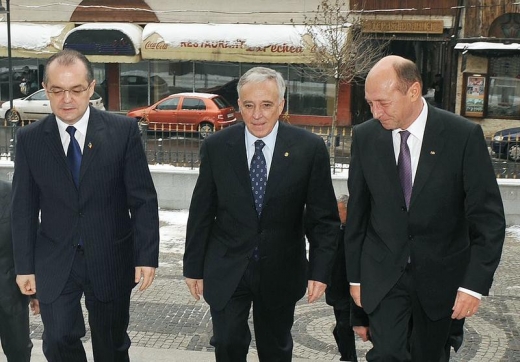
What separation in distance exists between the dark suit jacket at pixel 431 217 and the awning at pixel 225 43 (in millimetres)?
21803

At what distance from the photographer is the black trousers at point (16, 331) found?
4.71 meters

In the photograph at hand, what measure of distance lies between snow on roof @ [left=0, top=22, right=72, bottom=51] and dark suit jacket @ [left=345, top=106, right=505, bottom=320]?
25743mm

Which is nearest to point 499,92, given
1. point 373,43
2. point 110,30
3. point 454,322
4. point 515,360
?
point 373,43

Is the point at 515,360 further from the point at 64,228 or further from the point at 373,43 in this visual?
the point at 373,43

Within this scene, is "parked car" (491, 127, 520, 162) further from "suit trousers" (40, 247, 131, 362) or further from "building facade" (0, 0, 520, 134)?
"building facade" (0, 0, 520, 134)

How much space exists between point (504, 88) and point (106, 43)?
14.7m

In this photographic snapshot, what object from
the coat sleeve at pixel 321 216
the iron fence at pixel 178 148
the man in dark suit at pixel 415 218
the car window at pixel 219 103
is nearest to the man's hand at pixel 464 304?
the man in dark suit at pixel 415 218

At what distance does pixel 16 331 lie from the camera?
4.77m

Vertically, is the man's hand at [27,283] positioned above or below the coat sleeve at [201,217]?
below

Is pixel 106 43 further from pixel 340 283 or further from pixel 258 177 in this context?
pixel 258 177

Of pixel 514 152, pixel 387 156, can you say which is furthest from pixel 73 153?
pixel 514 152

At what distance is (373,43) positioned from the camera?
26391 millimetres

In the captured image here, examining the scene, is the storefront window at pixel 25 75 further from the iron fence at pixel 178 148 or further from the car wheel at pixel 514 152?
the car wheel at pixel 514 152

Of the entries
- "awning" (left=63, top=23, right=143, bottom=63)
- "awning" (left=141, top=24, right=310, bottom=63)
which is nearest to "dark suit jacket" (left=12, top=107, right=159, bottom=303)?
"awning" (left=141, top=24, right=310, bottom=63)
